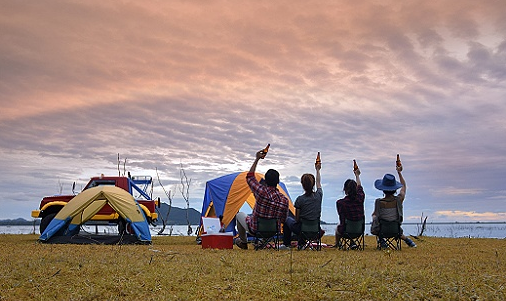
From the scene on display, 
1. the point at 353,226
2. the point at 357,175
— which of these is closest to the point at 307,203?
the point at 353,226

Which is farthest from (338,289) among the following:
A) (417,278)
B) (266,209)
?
(266,209)

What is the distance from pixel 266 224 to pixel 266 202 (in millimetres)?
461

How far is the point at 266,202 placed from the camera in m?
9.78

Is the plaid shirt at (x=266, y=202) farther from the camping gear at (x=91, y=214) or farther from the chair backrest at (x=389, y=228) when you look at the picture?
the camping gear at (x=91, y=214)

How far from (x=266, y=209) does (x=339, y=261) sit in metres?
2.76

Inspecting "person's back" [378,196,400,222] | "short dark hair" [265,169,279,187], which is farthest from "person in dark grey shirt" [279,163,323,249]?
"person's back" [378,196,400,222]

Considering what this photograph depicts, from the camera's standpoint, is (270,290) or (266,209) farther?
(266,209)

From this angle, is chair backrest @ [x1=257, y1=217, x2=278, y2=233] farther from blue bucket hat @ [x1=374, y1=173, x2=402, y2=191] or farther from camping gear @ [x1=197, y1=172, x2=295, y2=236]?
camping gear @ [x1=197, y1=172, x2=295, y2=236]

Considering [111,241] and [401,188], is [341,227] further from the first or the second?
[111,241]

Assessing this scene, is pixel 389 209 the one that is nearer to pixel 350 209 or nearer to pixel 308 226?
pixel 350 209

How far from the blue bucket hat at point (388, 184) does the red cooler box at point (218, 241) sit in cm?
323

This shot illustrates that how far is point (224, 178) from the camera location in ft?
47.1

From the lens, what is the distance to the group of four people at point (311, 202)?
9.84 m

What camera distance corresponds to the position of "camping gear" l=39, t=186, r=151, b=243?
41.4ft
